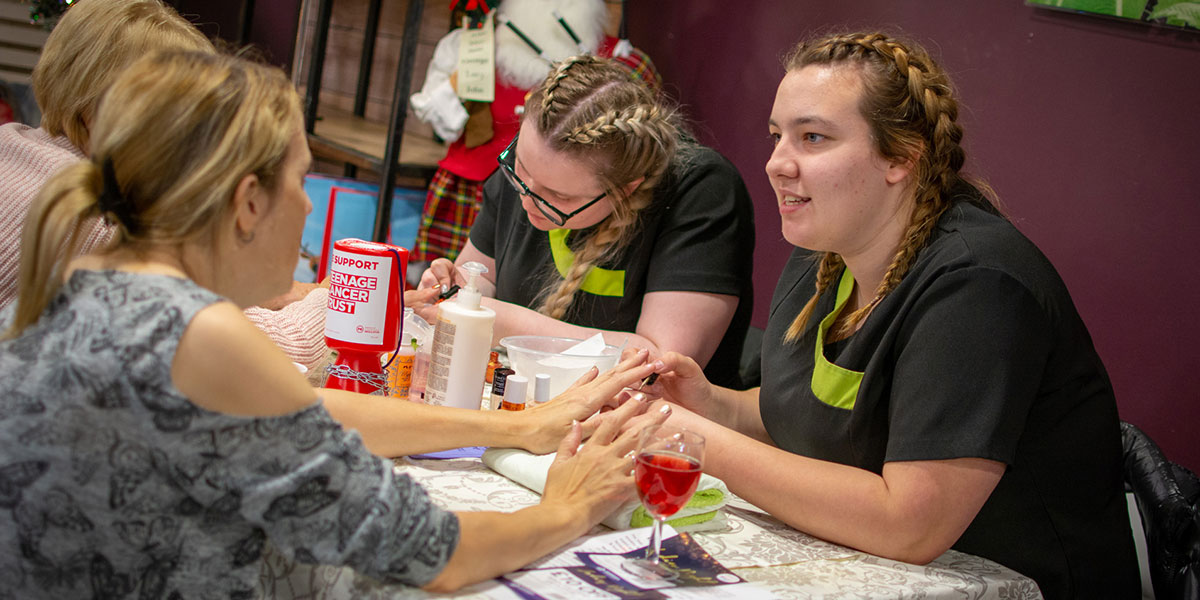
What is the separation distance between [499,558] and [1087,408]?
99cm

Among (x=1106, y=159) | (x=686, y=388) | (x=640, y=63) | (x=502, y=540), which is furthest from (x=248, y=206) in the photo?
(x=640, y=63)

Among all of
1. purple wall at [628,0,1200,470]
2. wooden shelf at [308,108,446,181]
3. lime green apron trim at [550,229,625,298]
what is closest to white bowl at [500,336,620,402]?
lime green apron trim at [550,229,625,298]

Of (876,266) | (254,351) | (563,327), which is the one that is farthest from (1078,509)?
(254,351)

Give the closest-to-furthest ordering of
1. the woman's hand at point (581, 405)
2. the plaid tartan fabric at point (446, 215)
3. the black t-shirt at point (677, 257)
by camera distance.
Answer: the woman's hand at point (581, 405), the black t-shirt at point (677, 257), the plaid tartan fabric at point (446, 215)

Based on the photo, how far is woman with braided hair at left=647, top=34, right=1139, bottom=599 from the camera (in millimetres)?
1388

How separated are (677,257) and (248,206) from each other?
1361 millimetres

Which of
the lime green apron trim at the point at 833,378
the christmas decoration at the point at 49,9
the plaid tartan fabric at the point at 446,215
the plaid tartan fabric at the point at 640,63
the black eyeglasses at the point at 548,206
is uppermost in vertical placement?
the plaid tartan fabric at the point at 640,63

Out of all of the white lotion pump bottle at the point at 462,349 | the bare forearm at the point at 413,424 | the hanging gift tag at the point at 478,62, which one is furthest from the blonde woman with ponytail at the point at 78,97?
the hanging gift tag at the point at 478,62

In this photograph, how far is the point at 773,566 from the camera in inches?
51.6

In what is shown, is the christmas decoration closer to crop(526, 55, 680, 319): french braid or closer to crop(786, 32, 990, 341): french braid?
crop(526, 55, 680, 319): french braid

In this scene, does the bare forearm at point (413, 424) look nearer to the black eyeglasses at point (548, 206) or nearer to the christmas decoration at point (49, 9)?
the black eyeglasses at point (548, 206)

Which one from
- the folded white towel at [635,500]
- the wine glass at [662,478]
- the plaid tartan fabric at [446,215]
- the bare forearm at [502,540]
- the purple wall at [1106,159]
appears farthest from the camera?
the plaid tartan fabric at [446,215]

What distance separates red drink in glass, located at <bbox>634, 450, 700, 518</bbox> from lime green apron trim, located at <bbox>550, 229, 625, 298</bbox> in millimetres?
1165

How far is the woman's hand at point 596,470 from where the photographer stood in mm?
1313
